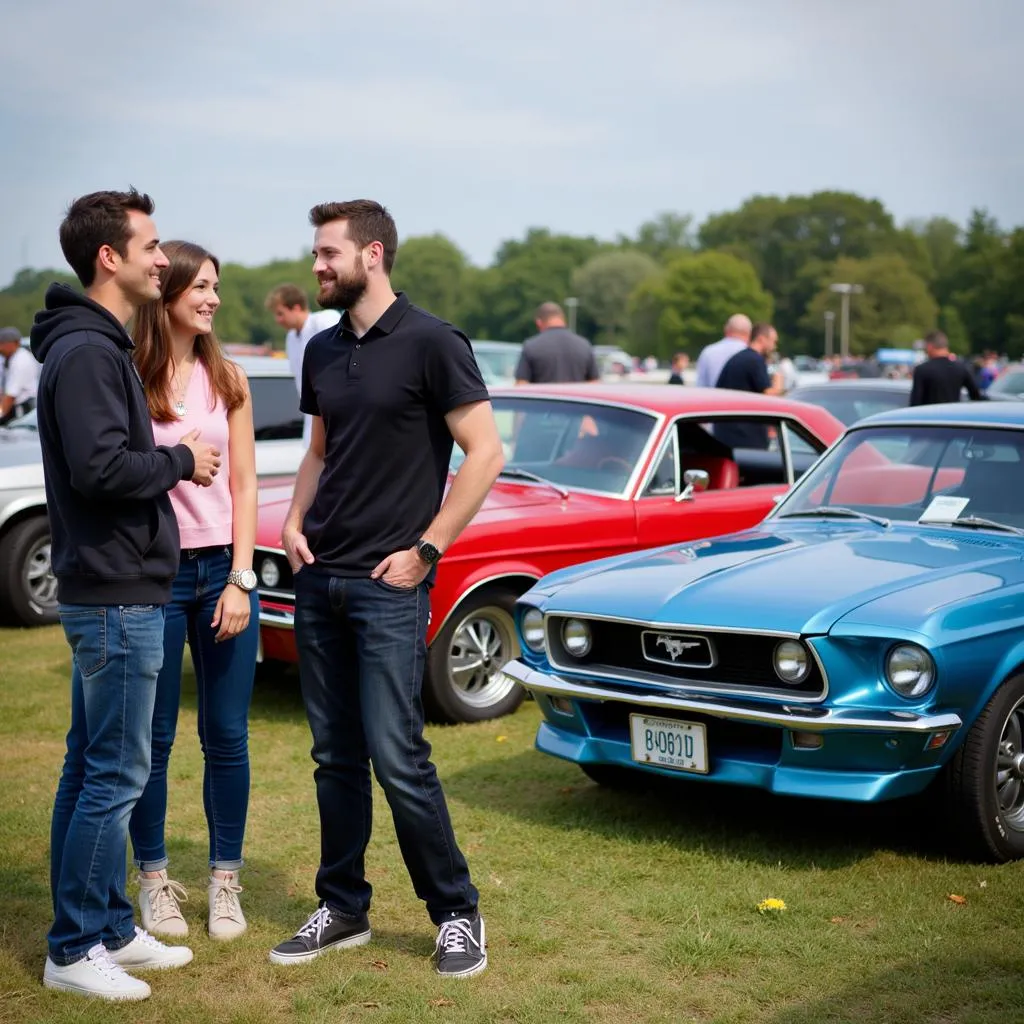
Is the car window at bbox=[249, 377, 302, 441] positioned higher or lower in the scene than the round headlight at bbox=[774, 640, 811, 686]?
higher

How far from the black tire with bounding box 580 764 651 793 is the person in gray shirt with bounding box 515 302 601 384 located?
21.9ft

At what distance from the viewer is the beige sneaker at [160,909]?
14.8ft

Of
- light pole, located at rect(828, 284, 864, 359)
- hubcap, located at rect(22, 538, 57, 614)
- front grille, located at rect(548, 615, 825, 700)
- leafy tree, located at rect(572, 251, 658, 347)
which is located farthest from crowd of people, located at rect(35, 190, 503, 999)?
leafy tree, located at rect(572, 251, 658, 347)

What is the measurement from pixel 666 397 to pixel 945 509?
8.23ft

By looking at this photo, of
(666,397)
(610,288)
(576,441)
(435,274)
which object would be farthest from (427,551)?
(435,274)

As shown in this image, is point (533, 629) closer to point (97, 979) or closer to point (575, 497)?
point (575, 497)

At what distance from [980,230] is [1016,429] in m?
135

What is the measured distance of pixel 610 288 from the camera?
157 meters

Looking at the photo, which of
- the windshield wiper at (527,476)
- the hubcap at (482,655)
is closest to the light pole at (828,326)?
the windshield wiper at (527,476)

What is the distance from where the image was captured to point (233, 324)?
154375 millimetres

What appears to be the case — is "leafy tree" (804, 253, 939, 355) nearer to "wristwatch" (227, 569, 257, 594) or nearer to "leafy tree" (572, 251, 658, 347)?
"leafy tree" (572, 251, 658, 347)

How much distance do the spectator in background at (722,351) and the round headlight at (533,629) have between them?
7.31 m

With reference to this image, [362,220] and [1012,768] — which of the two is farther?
[1012,768]

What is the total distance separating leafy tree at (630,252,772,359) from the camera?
13000 centimetres
